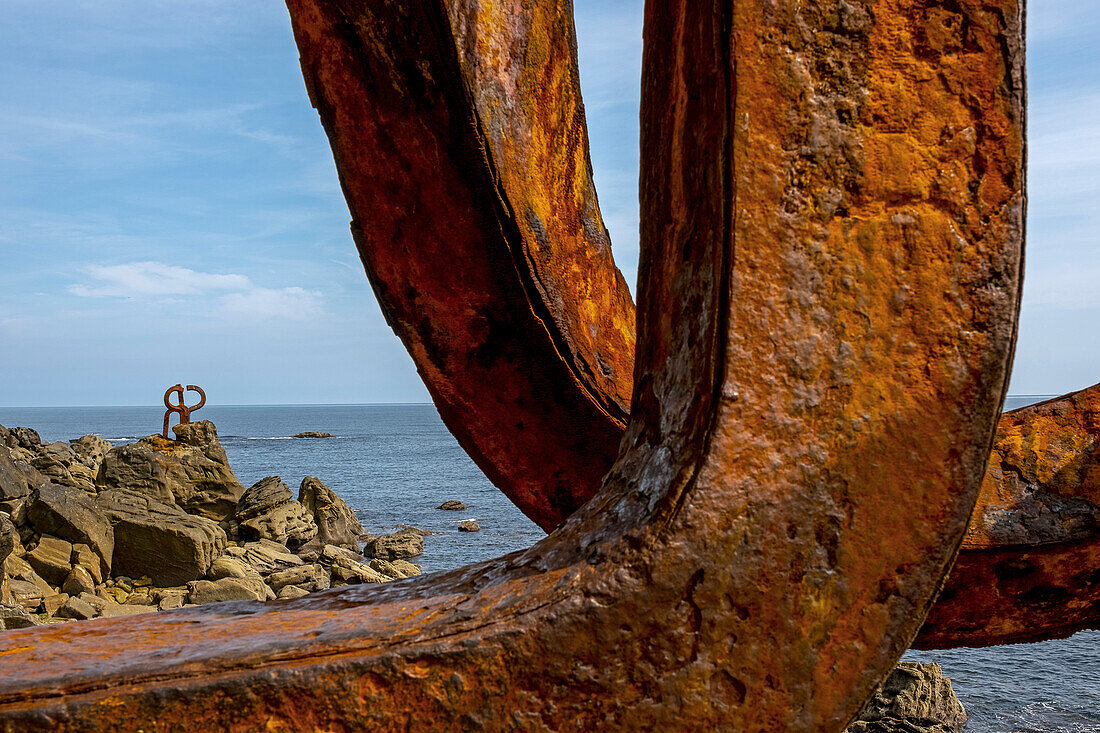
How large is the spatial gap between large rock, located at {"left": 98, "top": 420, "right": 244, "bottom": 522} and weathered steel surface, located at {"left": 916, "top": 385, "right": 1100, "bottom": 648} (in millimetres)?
17543

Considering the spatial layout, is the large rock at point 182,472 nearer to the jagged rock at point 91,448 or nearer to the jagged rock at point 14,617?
the jagged rock at point 14,617

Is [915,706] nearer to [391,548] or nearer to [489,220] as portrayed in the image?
[489,220]

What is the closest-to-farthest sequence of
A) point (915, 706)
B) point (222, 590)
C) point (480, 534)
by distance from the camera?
point (915, 706)
point (222, 590)
point (480, 534)

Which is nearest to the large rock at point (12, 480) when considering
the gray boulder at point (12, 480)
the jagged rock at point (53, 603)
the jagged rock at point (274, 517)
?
the gray boulder at point (12, 480)

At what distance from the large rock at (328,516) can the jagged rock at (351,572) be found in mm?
3064

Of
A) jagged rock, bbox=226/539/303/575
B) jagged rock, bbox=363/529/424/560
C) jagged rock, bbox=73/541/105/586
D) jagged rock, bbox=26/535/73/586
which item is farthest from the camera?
jagged rock, bbox=363/529/424/560

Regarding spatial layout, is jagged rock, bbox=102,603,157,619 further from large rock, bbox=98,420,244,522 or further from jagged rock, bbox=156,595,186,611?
large rock, bbox=98,420,244,522

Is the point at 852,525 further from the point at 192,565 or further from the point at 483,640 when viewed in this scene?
the point at 192,565

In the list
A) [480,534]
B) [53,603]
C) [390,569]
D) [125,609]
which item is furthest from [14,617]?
[480,534]

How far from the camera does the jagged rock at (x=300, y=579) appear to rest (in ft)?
48.8

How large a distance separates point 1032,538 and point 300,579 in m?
14.9

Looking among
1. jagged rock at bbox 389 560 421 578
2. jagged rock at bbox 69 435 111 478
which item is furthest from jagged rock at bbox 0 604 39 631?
jagged rock at bbox 69 435 111 478

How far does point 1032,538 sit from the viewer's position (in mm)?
1592

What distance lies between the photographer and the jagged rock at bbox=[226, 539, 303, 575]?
1574 centimetres
